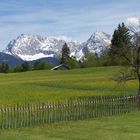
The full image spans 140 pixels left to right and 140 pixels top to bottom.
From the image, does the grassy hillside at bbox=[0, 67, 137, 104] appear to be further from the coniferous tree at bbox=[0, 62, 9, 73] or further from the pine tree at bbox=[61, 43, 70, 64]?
the pine tree at bbox=[61, 43, 70, 64]

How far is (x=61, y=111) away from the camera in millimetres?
25547

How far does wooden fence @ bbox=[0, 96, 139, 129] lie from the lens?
23.2m

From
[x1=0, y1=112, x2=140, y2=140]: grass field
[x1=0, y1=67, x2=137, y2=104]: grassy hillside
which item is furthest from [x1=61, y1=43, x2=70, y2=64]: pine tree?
[x1=0, y1=112, x2=140, y2=140]: grass field

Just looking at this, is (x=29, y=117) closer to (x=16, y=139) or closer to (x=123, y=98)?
(x=16, y=139)

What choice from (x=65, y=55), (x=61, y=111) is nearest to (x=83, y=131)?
(x=61, y=111)

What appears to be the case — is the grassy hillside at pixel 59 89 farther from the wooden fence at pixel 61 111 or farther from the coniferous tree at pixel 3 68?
the coniferous tree at pixel 3 68

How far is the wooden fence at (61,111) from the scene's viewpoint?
76.0 ft

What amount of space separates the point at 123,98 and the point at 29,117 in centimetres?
884

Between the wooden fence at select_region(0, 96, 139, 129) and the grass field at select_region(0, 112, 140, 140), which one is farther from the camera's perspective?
the wooden fence at select_region(0, 96, 139, 129)

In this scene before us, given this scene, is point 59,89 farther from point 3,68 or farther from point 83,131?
point 3,68

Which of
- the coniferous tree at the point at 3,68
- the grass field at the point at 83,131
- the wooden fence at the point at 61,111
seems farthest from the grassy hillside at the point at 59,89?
the coniferous tree at the point at 3,68

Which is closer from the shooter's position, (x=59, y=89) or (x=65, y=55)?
(x=59, y=89)

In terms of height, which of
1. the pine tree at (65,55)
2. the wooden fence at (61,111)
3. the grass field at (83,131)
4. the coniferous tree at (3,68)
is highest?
the pine tree at (65,55)

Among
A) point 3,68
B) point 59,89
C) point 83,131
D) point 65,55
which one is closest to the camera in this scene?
point 83,131
